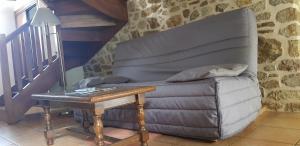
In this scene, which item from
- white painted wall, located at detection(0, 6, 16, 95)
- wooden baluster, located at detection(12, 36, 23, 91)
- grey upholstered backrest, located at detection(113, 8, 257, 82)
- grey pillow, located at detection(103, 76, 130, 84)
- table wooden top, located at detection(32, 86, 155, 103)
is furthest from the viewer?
white painted wall, located at detection(0, 6, 16, 95)

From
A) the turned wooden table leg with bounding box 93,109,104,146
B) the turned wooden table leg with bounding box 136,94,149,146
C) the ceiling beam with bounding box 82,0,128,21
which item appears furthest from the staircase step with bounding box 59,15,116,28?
the turned wooden table leg with bounding box 93,109,104,146

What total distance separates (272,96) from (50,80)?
298 cm

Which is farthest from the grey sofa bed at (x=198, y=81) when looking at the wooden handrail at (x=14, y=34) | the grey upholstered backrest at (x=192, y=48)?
the wooden handrail at (x=14, y=34)

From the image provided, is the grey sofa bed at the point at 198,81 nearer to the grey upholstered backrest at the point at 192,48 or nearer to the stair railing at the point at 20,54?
the grey upholstered backrest at the point at 192,48

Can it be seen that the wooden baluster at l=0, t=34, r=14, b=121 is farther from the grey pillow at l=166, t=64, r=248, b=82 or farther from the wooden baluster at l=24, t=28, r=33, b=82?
the grey pillow at l=166, t=64, r=248, b=82

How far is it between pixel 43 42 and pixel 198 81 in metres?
2.83

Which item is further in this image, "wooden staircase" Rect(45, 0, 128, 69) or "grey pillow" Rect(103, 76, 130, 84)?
"wooden staircase" Rect(45, 0, 128, 69)

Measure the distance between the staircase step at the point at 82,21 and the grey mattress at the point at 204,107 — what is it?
2119 mm

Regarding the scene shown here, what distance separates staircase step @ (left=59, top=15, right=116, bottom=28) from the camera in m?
3.70

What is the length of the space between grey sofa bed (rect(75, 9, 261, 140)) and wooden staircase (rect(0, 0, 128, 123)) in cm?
69

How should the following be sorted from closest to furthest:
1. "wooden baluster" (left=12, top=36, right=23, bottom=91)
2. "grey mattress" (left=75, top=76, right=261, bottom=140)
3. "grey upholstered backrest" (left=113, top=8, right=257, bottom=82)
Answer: "grey mattress" (left=75, top=76, right=261, bottom=140)
"grey upholstered backrest" (left=113, top=8, right=257, bottom=82)
"wooden baluster" (left=12, top=36, right=23, bottom=91)

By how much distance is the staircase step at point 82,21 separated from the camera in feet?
12.1

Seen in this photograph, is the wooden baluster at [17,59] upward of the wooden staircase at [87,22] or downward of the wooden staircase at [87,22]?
downward

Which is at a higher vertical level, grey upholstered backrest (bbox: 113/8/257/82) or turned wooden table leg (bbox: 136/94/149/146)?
grey upholstered backrest (bbox: 113/8/257/82)
